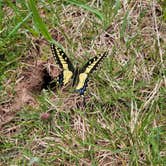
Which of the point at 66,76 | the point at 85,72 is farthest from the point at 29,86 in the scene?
the point at 85,72

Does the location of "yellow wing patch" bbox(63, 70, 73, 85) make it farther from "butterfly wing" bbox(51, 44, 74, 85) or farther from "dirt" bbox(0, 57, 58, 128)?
"dirt" bbox(0, 57, 58, 128)

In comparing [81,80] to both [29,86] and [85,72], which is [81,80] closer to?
[85,72]

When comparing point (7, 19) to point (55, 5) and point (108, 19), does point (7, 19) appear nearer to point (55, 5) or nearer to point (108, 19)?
point (55, 5)

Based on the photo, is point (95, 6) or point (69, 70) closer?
point (69, 70)

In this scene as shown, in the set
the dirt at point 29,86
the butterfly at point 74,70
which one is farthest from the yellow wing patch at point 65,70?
the dirt at point 29,86

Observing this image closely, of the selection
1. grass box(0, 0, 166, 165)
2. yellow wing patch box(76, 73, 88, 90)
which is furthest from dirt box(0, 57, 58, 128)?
yellow wing patch box(76, 73, 88, 90)

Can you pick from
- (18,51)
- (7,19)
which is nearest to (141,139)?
(18,51)

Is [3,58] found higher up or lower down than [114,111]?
higher up
